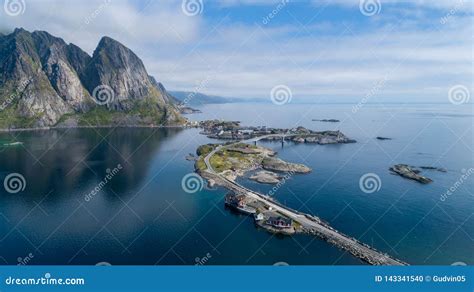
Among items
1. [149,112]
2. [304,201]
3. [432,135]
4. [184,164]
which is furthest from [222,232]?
[149,112]

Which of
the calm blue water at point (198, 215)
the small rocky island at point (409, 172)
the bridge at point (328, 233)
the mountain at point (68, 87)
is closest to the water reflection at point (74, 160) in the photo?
the calm blue water at point (198, 215)

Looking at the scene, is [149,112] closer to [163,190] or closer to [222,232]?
[163,190]

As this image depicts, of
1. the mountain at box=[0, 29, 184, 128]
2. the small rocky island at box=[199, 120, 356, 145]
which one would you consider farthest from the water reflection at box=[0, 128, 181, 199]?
the mountain at box=[0, 29, 184, 128]

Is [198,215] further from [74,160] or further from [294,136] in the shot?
[294,136]

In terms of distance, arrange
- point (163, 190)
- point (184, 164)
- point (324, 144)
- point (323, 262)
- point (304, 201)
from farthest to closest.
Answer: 1. point (324, 144)
2. point (184, 164)
3. point (163, 190)
4. point (304, 201)
5. point (323, 262)

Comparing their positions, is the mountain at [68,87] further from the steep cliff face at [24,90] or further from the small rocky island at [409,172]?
the small rocky island at [409,172]

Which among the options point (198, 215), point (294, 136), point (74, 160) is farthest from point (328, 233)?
point (294, 136)

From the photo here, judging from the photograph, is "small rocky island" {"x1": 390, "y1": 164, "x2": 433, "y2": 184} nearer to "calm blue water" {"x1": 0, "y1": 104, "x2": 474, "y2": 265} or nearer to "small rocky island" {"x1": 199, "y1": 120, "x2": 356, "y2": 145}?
"calm blue water" {"x1": 0, "y1": 104, "x2": 474, "y2": 265}
